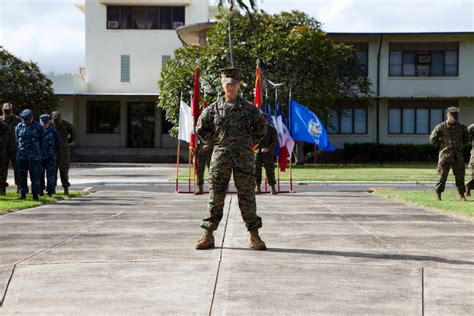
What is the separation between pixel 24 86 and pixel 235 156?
32859 mm

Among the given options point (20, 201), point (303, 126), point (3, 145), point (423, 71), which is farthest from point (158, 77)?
point (20, 201)

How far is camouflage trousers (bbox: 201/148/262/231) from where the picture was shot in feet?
28.1

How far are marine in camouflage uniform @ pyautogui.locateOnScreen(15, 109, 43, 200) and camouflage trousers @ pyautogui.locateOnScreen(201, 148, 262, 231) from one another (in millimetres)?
7776

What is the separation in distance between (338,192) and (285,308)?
44.7ft

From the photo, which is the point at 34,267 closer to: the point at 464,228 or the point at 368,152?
the point at 464,228

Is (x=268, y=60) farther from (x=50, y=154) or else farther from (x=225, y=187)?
(x=225, y=187)

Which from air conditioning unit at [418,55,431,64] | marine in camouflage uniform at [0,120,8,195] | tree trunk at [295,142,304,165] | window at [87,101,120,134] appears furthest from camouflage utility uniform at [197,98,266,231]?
window at [87,101,120,134]

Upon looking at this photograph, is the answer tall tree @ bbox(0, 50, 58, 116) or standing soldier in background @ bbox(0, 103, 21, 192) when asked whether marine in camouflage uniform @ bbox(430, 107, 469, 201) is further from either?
tall tree @ bbox(0, 50, 58, 116)

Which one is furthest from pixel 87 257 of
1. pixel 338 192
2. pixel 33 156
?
pixel 338 192

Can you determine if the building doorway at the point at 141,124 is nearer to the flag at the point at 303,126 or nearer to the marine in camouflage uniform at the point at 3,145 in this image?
the flag at the point at 303,126

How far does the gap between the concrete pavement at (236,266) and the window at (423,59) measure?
110 ft

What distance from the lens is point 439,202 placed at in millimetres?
15477

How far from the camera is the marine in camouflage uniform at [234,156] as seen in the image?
8547 mm

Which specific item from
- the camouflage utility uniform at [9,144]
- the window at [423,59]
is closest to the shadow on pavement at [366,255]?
the camouflage utility uniform at [9,144]
